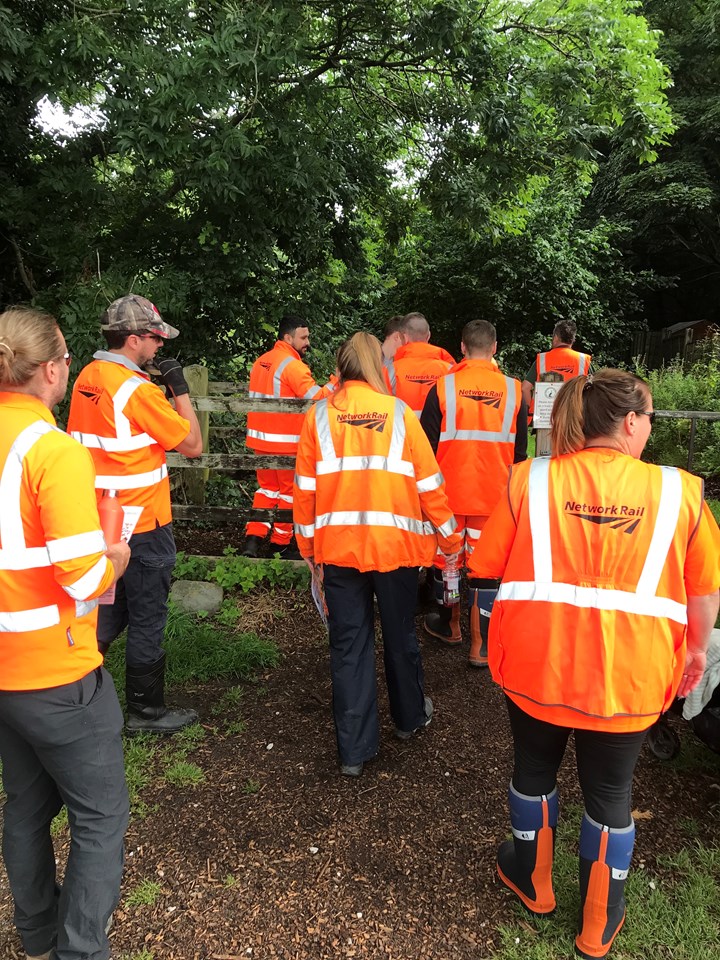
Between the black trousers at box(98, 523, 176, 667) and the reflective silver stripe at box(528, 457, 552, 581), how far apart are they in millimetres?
2016

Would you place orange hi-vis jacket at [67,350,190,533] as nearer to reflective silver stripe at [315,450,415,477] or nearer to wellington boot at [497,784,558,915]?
reflective silver stripe at [315,450,415,477]

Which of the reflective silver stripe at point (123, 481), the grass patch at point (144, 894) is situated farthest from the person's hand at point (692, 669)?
the reflective silver stripe at point (123, 481)

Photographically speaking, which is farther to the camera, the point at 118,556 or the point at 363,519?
the point at 363,519

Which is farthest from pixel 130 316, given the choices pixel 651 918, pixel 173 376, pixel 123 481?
pixel 651 918

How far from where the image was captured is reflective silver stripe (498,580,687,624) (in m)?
2.00

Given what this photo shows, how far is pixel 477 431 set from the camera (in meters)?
4.29

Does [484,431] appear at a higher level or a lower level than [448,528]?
higher

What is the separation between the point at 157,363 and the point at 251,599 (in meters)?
2.50

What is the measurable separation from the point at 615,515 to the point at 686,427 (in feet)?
25.7

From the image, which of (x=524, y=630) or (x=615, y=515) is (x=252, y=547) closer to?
(x=524, y=630)

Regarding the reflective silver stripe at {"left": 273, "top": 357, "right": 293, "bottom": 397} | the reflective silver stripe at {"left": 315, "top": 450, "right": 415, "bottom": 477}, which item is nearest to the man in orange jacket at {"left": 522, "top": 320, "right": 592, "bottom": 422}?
the reflective silver stripe at {"left": 273, "top": 357, "right": 293, "bottom": 397}

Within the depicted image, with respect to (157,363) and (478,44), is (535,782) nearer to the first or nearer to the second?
(157,363)

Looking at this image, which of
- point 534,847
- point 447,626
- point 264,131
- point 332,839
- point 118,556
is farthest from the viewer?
point 264,131

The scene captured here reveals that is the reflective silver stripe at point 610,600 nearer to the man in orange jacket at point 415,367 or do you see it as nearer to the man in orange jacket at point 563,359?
the man in orange jacket at point 415,367
